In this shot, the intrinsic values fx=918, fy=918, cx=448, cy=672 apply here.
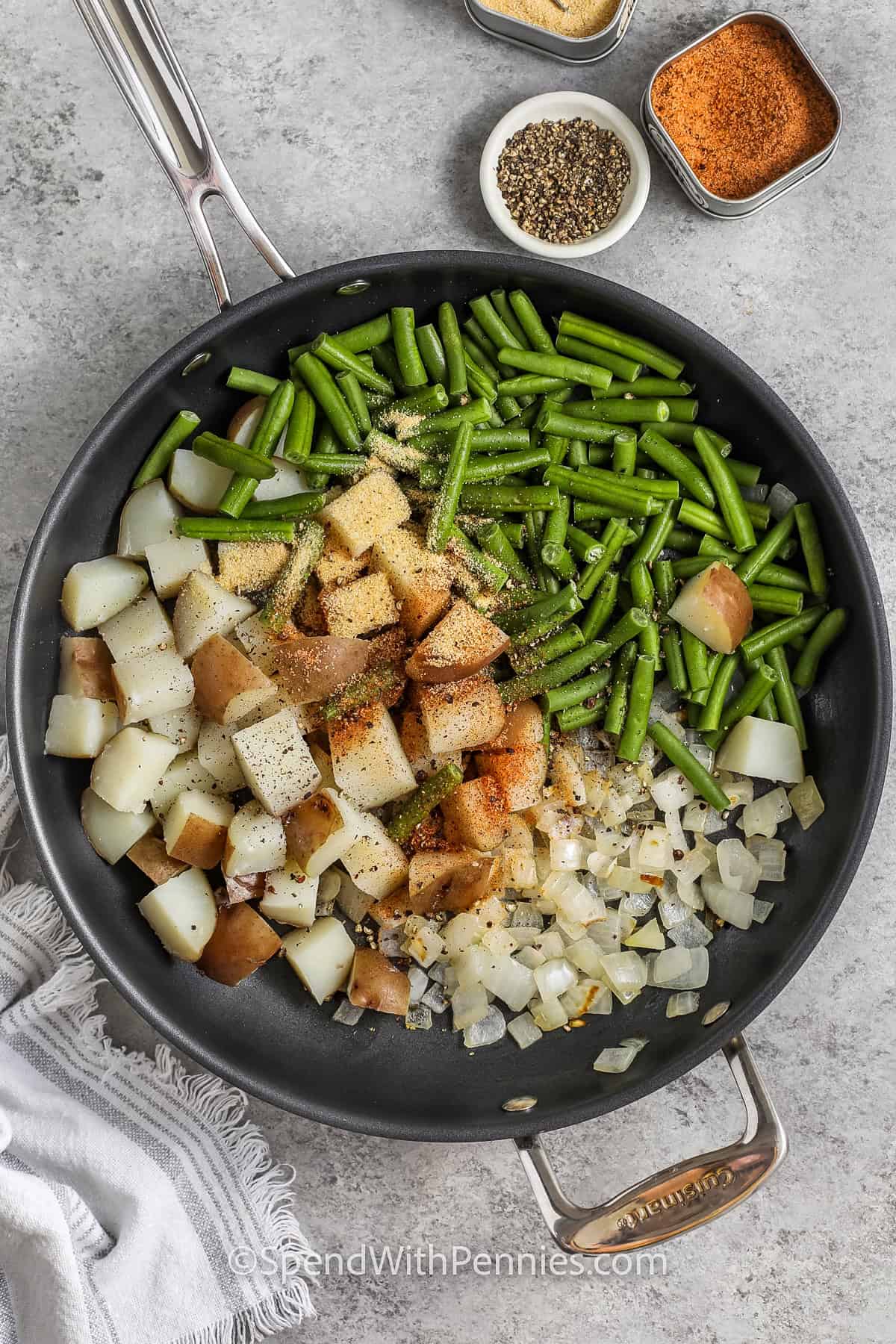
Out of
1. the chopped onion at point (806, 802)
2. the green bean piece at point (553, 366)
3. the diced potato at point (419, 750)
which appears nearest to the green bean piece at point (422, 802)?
the diced potato at point (419, 750)

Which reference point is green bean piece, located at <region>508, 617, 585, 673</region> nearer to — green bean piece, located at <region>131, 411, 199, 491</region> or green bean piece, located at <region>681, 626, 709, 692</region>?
green bean piece, located at <region>681, 626, 709, 692</region>

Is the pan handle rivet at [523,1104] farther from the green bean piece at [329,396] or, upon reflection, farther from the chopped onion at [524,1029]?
the green bean piece at [329,396]

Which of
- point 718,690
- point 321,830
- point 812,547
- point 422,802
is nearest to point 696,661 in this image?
point 718,690

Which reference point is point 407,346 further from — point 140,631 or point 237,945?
point 237,945

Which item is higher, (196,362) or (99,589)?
(196,362)

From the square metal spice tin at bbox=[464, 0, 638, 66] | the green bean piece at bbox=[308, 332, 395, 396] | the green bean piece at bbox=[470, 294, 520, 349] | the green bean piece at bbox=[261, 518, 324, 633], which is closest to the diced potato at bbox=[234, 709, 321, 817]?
the green bean piece at bbox=[261, 518, 324, 633]
